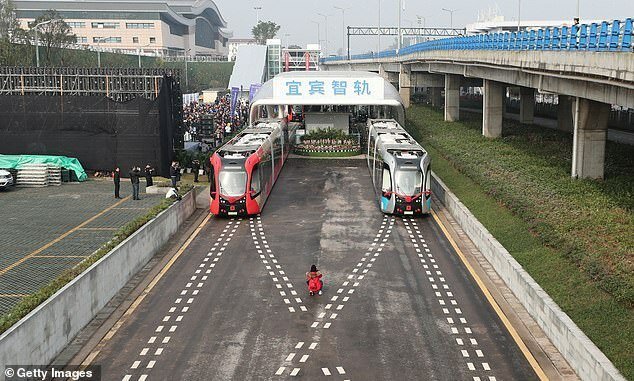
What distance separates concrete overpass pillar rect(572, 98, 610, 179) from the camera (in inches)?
1485

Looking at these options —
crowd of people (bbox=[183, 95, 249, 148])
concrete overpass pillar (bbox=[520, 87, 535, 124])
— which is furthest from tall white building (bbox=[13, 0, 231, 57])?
concrete overpass pillar (bbox=[520, 87, 535, 124])

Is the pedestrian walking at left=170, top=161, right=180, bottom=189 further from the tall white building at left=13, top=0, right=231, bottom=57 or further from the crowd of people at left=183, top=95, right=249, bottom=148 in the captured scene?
the tall white building at left=13, top=0, right=231, bottom=57

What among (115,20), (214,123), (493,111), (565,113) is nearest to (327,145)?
(214,123)

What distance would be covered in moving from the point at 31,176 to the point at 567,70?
2957 centimetres

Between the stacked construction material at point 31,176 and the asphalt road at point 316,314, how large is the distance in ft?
45.5

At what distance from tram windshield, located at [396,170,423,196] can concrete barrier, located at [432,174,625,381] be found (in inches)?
148

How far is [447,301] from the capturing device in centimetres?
2466

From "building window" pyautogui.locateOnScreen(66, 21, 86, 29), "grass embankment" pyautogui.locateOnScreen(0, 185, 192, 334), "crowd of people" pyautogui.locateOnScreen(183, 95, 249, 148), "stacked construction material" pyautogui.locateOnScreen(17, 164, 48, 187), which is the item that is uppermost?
"building window" pyautogui.locateOnScreen(66, 21, 86, 29)

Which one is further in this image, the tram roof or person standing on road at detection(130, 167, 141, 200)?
the tram roof

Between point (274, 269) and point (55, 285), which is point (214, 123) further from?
point (55, 285)

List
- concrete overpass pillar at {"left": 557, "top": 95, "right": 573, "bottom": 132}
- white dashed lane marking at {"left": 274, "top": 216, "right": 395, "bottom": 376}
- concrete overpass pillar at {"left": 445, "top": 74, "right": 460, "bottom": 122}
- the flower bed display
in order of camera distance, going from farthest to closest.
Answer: concrete overpass pillar at {"left": 445, "top": 74, "right": 460, "bottom": 122} → the flower bed display → concrete overpass pillar at {"left": 557, "top": 95, "right": 573, "bottom": 132} → white dashed lane marking at {"left": 274, "top": 216, "right": 395, "bottom": 376}

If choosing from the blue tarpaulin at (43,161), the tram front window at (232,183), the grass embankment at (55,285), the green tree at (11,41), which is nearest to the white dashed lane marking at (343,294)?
the tram front window at (232,183)

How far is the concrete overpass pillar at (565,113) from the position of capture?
185ft

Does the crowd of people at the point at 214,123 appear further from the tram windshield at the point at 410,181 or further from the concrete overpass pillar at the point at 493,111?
the tram windshield at the point at 410,181
